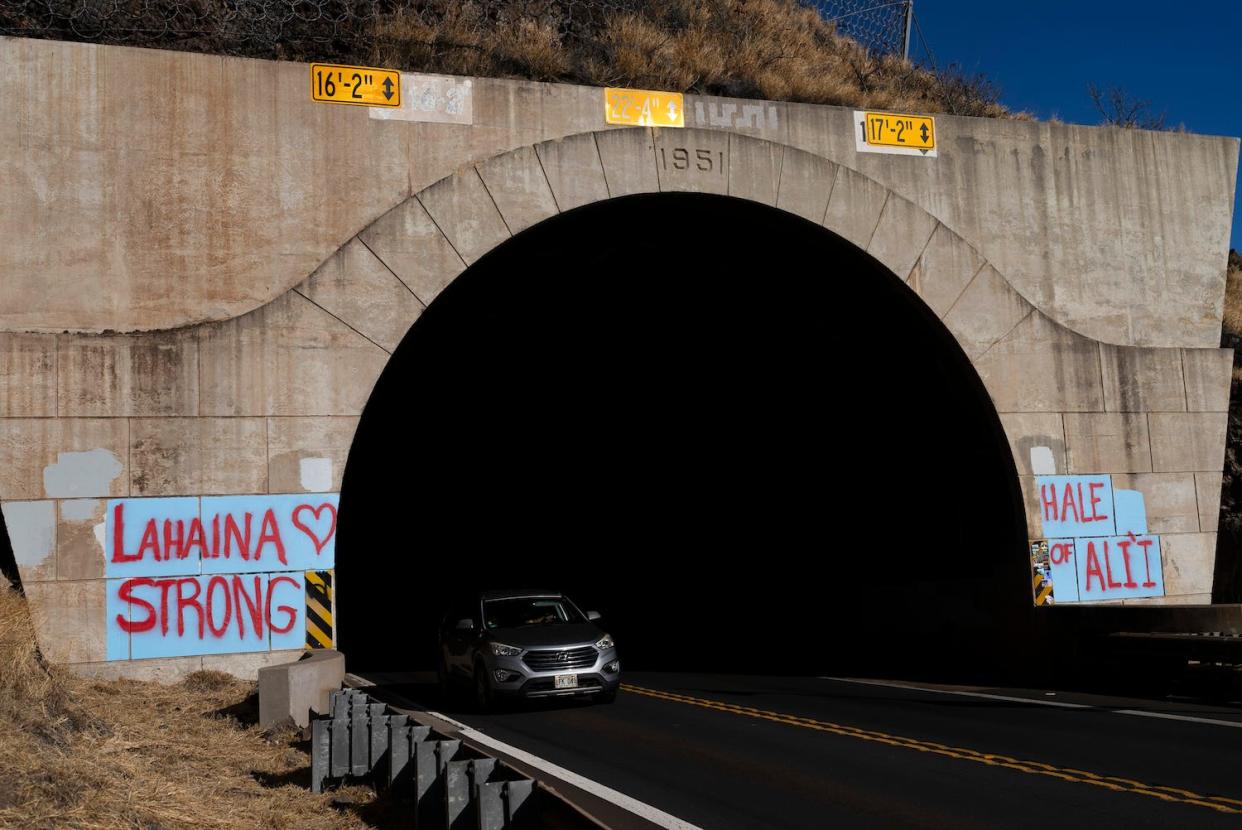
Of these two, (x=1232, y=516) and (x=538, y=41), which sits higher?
(x=538, y=41)

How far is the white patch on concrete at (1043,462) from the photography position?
19797 millimetres

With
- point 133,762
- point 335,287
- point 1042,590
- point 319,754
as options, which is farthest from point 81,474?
point 1042,590

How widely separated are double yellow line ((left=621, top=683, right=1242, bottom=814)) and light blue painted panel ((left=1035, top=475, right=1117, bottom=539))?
7481 millimetres

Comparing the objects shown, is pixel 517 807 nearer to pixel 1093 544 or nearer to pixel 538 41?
pixel 1093 544

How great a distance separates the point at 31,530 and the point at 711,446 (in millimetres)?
17519

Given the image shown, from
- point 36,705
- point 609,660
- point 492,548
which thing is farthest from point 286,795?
point 492,548

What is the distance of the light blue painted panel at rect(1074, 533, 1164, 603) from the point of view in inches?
776

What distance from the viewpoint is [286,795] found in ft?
30.2

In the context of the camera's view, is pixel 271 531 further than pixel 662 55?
No

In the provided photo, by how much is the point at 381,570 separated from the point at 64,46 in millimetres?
28055

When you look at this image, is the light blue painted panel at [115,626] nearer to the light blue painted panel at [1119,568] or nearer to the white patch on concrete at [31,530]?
the white patch on concrete at [31,530]

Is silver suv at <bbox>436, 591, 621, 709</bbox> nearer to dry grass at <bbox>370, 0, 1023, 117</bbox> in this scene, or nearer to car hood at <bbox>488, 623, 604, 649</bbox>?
car hood at <bbox>488, 623, 604, 649</bbox>

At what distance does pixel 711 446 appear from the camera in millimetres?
29609

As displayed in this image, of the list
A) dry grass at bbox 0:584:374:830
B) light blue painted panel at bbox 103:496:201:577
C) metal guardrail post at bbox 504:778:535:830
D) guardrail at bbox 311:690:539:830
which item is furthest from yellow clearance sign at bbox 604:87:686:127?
metal guardrail post at bbox 504:778:535:830
